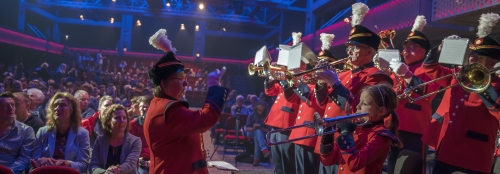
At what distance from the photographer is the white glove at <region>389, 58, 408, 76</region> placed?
3.45 meters

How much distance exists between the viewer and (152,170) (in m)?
2.86

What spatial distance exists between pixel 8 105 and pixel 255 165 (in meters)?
5.33

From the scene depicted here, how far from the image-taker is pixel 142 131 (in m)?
5.37

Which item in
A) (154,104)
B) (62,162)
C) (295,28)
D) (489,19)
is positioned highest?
(295,28)

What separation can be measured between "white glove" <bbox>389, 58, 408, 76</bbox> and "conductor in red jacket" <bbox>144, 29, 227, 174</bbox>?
1.41 metres

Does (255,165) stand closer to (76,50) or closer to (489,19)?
(489,19)

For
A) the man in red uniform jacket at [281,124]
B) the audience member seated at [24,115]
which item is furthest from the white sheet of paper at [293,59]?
the audience member seated at [24,115]

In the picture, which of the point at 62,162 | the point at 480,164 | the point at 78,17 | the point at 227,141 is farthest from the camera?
the point at 78,17

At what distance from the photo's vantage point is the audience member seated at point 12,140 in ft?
14.2

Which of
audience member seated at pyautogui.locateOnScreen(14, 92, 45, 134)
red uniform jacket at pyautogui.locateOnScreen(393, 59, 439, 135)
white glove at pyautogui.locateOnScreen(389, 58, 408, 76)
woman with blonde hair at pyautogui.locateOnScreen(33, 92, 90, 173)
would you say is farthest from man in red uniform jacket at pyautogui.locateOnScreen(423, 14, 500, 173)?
audience member seated at pyautogui.locateOnScreen(14, 92, 45, 134)

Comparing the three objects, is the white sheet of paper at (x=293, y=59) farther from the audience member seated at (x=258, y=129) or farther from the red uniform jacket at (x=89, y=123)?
the audience member seated at (x=258, y=129)

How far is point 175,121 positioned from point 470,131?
212cm

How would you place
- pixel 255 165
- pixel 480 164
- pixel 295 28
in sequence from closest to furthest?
pixel 480 164 < pixel 255 165 < pixel 295 28

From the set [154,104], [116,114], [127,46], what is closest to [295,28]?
[127,46]
